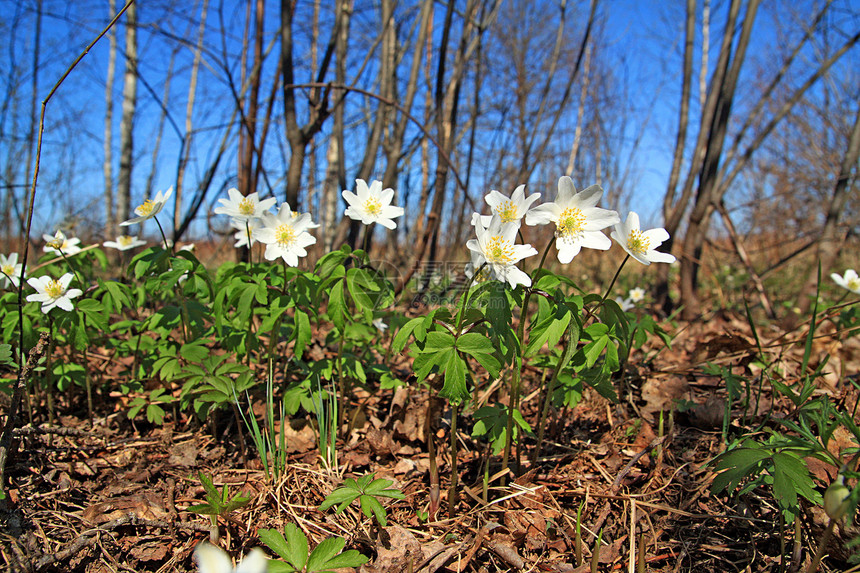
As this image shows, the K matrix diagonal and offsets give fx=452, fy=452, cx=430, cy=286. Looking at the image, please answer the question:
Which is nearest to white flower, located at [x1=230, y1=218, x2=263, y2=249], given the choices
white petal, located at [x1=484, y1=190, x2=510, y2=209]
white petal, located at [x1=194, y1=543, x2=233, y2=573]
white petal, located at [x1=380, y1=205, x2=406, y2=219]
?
white petal, located at [x1=380, y1=205, x2=406, y2=219]

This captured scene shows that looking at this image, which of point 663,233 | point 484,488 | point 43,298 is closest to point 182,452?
point 43,298

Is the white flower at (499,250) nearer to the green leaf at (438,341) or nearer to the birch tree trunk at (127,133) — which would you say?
the green leaf at (438,341)

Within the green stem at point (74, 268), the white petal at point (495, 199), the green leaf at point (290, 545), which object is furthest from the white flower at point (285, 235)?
the green leaf at point (290, 545)

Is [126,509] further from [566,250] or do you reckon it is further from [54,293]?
[566,250]

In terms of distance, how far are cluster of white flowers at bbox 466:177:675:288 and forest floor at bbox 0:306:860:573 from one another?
0.74 metres

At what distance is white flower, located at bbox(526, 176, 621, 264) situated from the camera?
1425 mm

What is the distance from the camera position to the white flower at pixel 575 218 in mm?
1425

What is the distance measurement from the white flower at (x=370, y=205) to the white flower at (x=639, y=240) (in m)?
0.86

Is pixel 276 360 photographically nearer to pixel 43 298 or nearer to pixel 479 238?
pixel 43 298

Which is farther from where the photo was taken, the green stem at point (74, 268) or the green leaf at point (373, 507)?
the green stem at point (74, 268)

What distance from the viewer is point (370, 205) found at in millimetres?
1934

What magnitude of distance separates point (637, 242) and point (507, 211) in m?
0.43

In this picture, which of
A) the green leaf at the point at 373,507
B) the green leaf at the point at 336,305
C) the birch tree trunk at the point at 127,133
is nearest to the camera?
the green leaf at the point at 373,507

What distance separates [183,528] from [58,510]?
459 millimetres
